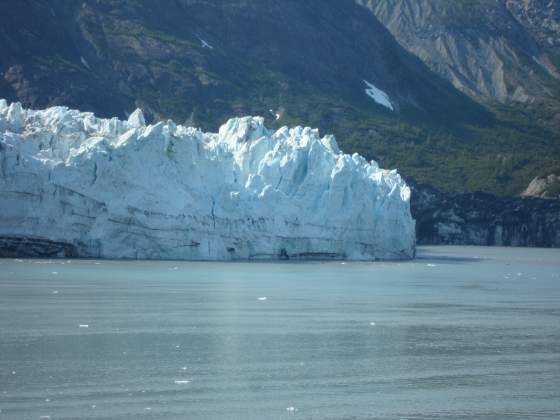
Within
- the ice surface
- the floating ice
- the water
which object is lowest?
the water

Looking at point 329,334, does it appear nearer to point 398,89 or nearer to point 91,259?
point 91,259

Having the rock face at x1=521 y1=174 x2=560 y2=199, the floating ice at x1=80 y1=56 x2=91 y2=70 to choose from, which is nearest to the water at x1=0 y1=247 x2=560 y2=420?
the floating ice at x1=80 y1=56 x2=91 y2=70

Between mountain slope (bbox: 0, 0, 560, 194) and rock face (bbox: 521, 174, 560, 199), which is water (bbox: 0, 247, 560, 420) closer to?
mountain slope (bbox: 0, 0, 560, 194)

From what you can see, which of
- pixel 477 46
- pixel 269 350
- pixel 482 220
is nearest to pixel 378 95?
pixel 482 220

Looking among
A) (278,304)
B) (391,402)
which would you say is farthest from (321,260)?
(391,402)

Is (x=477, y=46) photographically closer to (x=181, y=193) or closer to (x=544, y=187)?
(x=544, y=187)

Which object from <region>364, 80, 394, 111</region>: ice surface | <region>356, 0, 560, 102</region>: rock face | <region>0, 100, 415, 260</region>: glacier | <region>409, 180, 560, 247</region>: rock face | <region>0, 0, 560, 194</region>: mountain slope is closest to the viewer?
<region>0, 100, 415, 260</region>: glacier

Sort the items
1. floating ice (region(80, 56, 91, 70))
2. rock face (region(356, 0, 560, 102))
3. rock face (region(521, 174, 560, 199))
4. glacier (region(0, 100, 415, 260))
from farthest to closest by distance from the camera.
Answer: rock face (region(356, 0, 560, 102))
rock face (region(521, 174, 560, 199))
floating ice (region(80, 56, 91, 70))
glacier (region(0, 100, 415, 260))
